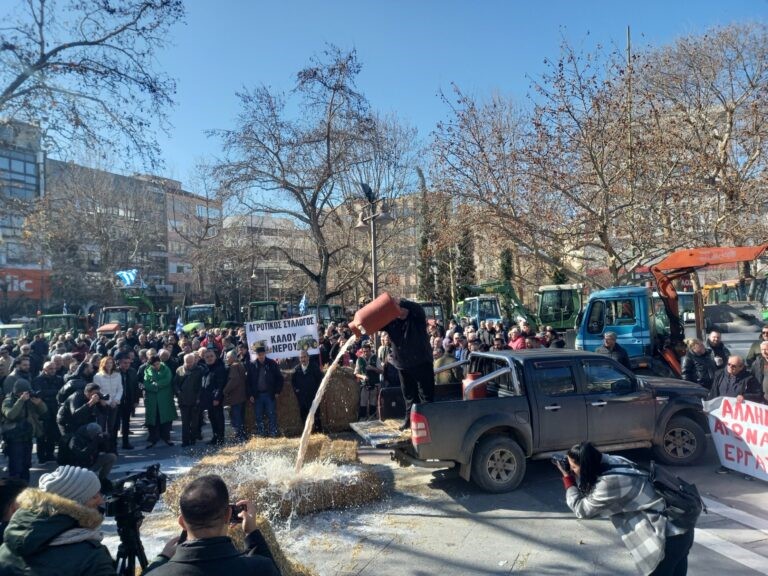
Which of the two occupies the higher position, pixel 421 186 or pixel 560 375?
pixel 421 186

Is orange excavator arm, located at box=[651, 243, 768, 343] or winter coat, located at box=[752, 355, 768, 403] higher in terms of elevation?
orange excavator arm, located at box=[651, 243, 768, 343]

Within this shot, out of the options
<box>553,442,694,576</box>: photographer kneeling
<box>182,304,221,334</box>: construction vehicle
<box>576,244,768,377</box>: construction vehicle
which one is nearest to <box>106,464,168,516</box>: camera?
<box>553,442,694,576</box>: photographer kneeling

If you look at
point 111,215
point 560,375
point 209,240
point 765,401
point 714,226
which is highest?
point 111,215

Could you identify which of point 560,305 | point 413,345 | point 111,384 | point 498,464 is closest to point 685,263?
point 498,464

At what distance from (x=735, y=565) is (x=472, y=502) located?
2712 millimetres

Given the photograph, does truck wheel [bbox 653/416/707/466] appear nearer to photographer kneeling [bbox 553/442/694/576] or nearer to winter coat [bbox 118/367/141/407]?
photographer kneeling [bbox 553/442/694/576]

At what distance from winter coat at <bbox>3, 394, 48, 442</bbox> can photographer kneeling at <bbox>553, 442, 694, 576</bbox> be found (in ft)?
24.3

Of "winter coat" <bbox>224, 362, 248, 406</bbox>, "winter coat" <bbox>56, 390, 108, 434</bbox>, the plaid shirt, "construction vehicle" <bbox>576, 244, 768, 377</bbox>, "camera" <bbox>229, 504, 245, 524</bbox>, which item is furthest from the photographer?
"construction vehicle" <bbox>576, 244, 768, 377</bbox>

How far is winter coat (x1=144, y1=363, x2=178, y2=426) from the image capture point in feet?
34.2

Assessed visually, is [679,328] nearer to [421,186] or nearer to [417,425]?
[417,425]

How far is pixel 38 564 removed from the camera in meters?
2.37

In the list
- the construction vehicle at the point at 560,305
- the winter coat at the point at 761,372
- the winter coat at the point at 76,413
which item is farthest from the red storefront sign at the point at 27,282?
the winter coat at the point at 761,372

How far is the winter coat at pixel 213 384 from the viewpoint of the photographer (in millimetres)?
10258

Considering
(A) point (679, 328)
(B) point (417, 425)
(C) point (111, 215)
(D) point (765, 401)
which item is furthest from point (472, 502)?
(C) point (111, 215)
